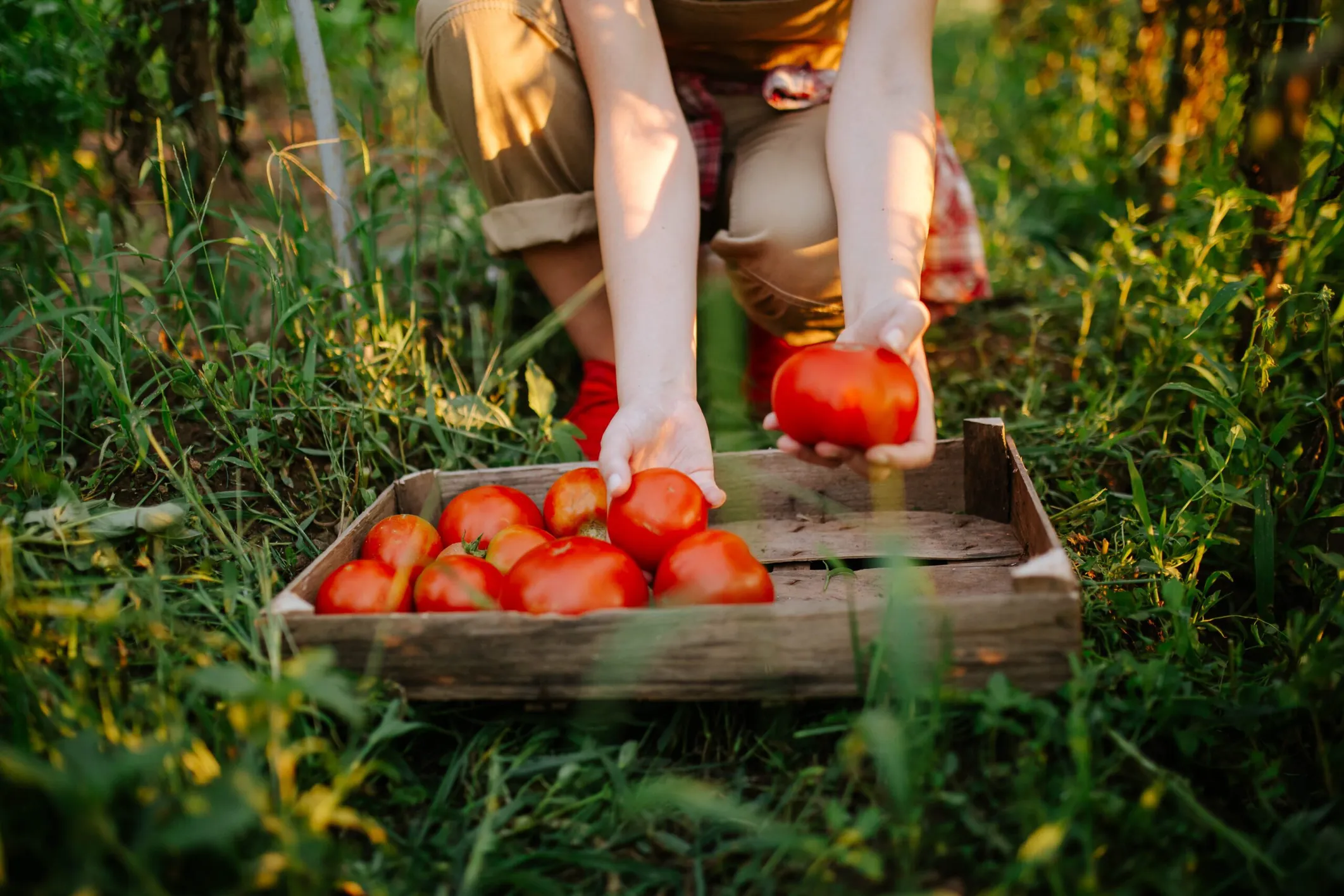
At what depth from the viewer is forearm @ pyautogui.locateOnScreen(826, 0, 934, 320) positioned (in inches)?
61.6

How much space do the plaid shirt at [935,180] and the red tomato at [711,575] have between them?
3.50ft

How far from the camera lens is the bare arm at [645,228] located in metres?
1.60

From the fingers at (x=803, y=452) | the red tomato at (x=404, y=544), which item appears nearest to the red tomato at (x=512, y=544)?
the red tomato at (x=404, y=544)

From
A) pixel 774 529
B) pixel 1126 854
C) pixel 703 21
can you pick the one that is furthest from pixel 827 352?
pixel 703 21

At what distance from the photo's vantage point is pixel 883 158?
1.67m

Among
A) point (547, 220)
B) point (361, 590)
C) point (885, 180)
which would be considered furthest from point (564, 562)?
point (547, 220)

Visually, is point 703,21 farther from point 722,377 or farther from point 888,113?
point 722,377

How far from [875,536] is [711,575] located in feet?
1.72

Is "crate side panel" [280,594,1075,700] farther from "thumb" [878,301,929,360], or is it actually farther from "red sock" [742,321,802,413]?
"red sock" [742,321,802,413]

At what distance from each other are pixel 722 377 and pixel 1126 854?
1.50 m

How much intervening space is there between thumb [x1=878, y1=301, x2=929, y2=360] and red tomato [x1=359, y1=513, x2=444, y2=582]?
79cm

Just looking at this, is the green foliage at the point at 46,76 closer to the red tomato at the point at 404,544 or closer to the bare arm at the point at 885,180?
the red tomato at the point at 404,544

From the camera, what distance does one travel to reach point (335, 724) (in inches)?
48.9

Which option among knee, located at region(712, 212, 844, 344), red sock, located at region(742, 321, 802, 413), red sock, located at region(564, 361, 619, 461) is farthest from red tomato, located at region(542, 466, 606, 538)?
red sock, located at region(742, 321, 802, 413)
